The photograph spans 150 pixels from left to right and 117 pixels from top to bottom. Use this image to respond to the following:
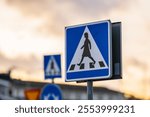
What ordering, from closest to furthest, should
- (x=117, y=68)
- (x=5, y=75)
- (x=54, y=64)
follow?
(x=117, y=68) → (x=54, y=64) → (x=5, y=75)

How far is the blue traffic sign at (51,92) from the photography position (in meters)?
17.8

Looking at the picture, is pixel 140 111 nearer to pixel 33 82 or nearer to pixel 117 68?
pixel 117 68


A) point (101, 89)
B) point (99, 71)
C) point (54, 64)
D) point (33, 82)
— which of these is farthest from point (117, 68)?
point (101, 89)

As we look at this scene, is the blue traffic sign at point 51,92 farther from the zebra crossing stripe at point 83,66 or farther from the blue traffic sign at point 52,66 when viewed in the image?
the zebra crossing stripe at point 83,66

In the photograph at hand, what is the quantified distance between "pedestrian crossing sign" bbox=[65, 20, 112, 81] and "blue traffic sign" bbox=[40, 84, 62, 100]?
247 inches

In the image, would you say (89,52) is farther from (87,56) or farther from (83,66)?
(83,66)

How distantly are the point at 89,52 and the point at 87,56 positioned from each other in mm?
69

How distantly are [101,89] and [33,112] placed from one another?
142m

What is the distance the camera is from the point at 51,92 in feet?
59.0

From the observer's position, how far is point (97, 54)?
1114 cm

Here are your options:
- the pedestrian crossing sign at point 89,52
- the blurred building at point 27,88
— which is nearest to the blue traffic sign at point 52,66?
the pedestrian crossing sign at point 89,52

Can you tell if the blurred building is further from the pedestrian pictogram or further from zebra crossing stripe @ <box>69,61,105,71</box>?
the pedestrian pictogram

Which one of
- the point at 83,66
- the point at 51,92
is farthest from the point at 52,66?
the point at 83,66

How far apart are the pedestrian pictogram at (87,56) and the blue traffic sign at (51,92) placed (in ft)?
21.0
